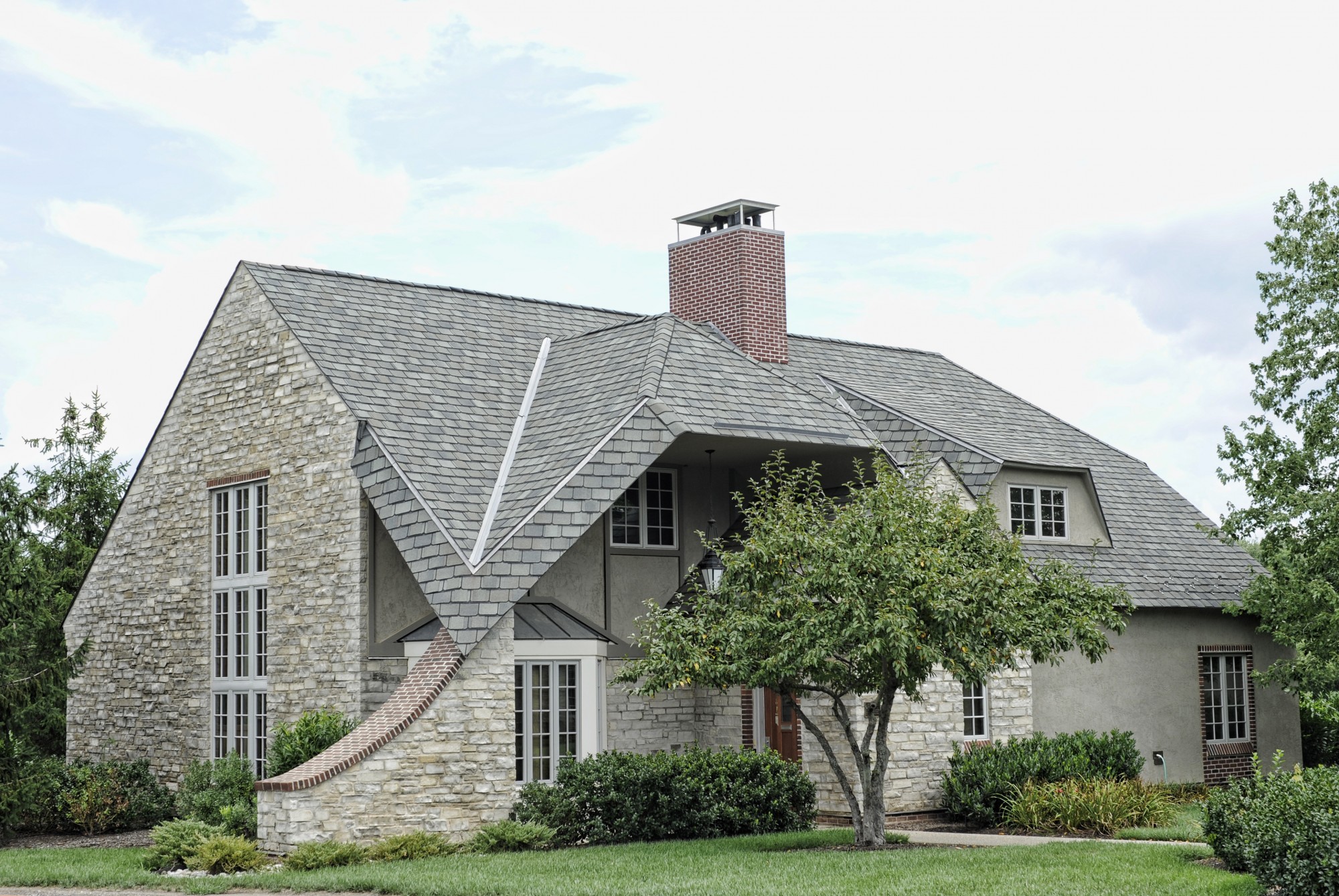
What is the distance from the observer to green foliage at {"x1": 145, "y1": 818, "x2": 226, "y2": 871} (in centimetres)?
1677

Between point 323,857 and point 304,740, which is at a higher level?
point 304,740

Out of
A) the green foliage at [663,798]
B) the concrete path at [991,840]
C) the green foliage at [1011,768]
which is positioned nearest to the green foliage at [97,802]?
the green foliage at [663,798]

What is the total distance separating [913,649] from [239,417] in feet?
38.4

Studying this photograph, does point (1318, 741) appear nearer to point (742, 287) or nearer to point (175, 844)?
point (742, 287)

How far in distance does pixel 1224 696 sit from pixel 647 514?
1069 centimetres

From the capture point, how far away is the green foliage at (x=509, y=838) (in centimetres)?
1717

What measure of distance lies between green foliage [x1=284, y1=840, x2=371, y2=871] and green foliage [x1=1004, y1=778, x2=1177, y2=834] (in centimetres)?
823

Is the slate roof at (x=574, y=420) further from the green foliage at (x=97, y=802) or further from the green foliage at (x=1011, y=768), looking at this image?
the green foliage at (x=97, y=802)

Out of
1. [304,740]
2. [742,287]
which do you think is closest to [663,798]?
[304,740]

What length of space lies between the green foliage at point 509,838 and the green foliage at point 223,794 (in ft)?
9.53

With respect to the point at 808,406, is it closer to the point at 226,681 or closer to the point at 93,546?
the point at 226,681

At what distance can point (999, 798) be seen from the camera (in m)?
19.8

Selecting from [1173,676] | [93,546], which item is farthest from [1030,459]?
[93,546]

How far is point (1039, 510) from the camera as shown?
24234mm
